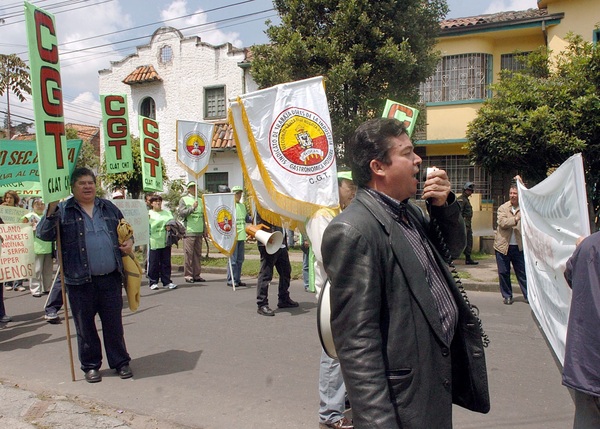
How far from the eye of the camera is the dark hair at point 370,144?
216cm

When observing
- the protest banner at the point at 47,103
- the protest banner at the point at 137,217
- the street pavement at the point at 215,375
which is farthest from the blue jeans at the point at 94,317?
the protest banner at the point at 137,217

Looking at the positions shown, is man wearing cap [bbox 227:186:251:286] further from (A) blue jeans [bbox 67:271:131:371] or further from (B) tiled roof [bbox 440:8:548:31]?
(B) tiled roof [bbox 440:8:548:31]

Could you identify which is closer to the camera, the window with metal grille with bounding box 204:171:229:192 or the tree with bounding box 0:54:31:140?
the tree with bounding box 0:54:31:140

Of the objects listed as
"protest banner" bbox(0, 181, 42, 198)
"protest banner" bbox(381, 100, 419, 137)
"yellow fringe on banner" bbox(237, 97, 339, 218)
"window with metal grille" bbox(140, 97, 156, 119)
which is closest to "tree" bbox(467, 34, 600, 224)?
"protest banner" bbox(381, 100, 419, 137)

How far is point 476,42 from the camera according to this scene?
15.0 m

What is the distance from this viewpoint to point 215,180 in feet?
69.0

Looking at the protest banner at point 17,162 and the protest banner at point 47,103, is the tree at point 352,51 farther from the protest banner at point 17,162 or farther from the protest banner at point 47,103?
the protest banner at point 47,103

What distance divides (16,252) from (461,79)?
12449mm

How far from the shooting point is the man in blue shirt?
4801 mm

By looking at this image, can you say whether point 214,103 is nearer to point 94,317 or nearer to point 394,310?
point 94,317

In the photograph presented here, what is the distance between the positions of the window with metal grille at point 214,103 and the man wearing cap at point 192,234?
1120cm

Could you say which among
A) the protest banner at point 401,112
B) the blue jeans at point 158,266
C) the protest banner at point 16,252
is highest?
the protest banner at point 401,112

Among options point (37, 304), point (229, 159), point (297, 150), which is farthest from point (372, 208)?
point (229, 159)

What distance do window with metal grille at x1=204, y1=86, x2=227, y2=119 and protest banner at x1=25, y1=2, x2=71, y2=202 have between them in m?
16.4
